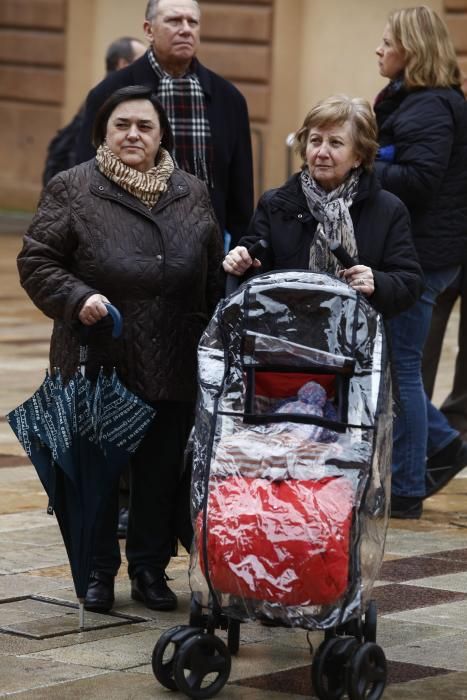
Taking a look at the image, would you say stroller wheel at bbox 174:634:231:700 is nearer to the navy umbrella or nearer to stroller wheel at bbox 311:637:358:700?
stroller wheel at bbox 311:637:358:700

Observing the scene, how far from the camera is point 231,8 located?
19641 mm

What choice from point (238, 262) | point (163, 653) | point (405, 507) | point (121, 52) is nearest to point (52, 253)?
point (238, 262)

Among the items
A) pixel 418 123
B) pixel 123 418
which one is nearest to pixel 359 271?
pixel 123 418

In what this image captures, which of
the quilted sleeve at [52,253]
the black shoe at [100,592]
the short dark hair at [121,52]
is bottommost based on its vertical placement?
the black shoe at [100,592]

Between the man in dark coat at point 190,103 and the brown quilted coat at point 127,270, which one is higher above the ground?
the man in dark coat at point 190,103

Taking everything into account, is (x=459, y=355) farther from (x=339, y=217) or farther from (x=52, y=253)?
(x=52, y=253)

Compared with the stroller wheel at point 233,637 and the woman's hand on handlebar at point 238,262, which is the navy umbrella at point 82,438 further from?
the stroller wheel at point 233,637

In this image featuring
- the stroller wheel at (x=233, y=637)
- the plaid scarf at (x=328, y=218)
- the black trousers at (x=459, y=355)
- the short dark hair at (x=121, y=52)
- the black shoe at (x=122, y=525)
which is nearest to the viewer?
the stroller wheel at (x=233, y=637)

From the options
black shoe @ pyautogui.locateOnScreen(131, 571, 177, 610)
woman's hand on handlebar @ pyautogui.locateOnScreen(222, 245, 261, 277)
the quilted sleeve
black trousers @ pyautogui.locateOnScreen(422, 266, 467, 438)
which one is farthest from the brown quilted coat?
black trousers @ pyautogui.locateOnScreen(422, 266, 467, 438)

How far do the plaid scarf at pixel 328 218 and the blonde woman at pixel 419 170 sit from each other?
4.92 feet

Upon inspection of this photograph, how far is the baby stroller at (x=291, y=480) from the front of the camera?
4.36 metres

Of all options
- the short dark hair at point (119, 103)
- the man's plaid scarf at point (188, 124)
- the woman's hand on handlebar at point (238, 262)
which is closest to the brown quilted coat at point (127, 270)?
the short dark hair at point (119, 103)

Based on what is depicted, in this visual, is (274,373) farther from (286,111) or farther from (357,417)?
(286,111)

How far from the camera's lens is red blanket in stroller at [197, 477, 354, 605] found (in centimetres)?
434
